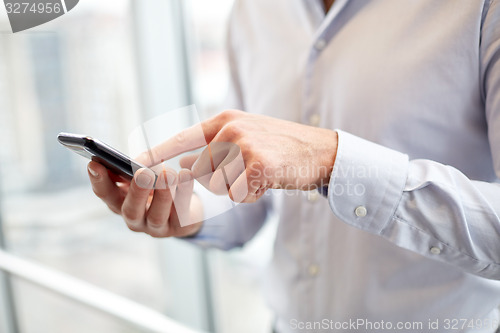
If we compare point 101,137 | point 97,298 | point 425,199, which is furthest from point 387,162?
point 101,137

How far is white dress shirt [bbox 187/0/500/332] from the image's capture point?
50 cm

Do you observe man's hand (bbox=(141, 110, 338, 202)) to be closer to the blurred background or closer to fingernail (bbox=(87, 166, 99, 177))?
fingernail (bbox=(87, 166, 99, 177))

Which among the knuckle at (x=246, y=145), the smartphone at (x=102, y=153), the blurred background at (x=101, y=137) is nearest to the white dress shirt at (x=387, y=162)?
the knuckle at (x=246, y=145)

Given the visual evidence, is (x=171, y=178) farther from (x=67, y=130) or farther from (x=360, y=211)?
(x=67, y=130)

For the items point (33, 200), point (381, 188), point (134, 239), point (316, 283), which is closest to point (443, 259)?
point (381, 188)

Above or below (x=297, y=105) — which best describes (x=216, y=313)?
below

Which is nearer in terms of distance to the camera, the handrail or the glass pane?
the handrail

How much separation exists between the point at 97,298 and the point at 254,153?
2.67ft

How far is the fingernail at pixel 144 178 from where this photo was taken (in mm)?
455

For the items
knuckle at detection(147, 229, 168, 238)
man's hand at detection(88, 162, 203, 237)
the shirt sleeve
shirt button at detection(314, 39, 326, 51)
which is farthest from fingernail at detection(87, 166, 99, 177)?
shirt button at detection(314, 39, 326, 51)

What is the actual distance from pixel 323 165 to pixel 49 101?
1311 millimetres

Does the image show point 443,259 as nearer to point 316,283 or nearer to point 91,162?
point 316,283

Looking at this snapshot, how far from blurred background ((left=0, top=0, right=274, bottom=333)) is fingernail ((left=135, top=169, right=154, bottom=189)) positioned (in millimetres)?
965

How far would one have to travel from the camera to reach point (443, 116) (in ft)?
1.89
